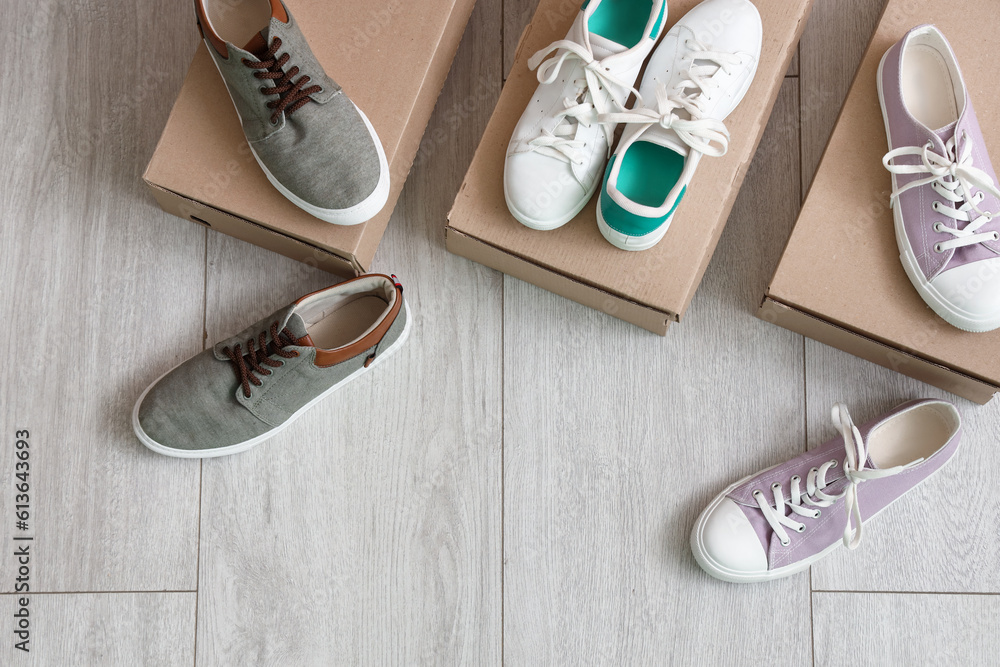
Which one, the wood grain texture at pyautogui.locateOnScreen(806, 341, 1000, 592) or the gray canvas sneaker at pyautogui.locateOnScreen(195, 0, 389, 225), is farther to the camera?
the wood grain texture at pyautogui.locateOnScreen(806, 341, 1000, 592)

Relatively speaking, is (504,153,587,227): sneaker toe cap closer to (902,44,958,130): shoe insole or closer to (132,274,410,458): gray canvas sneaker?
(132,274,410,458): gray canvas sneaker

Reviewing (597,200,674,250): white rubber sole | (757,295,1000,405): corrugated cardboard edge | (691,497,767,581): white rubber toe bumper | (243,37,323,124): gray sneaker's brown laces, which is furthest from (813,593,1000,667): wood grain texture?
(243,37,323,124): gray sneaker's brown laces

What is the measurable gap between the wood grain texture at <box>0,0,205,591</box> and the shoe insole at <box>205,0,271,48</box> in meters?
0.17

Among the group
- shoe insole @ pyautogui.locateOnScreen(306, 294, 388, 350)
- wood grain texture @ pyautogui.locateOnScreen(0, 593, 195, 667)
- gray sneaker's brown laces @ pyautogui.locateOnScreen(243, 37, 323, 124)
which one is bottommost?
wood grain texture @ pyautogui.locateOnScreen(0, 593, 195, 667)

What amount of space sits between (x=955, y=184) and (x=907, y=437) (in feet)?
0.99

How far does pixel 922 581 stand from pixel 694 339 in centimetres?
40

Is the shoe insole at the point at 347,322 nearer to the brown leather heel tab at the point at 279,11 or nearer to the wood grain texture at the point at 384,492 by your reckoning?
the wood grain texture at the point at 384,492

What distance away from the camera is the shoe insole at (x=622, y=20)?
2.65 feet

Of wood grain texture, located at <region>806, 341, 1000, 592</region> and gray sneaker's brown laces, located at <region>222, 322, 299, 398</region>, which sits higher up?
wood grain texture, located at <region>806, 341, 1000, 592</region>

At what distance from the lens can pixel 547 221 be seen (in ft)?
2.57

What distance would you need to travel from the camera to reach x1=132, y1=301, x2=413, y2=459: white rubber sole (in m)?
0.88

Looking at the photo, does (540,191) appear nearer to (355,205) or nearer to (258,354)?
(355,205)

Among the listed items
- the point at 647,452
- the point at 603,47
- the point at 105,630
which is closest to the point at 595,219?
the point at 603,47

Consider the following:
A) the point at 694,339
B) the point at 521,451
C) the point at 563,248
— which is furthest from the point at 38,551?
the point at 694,339
